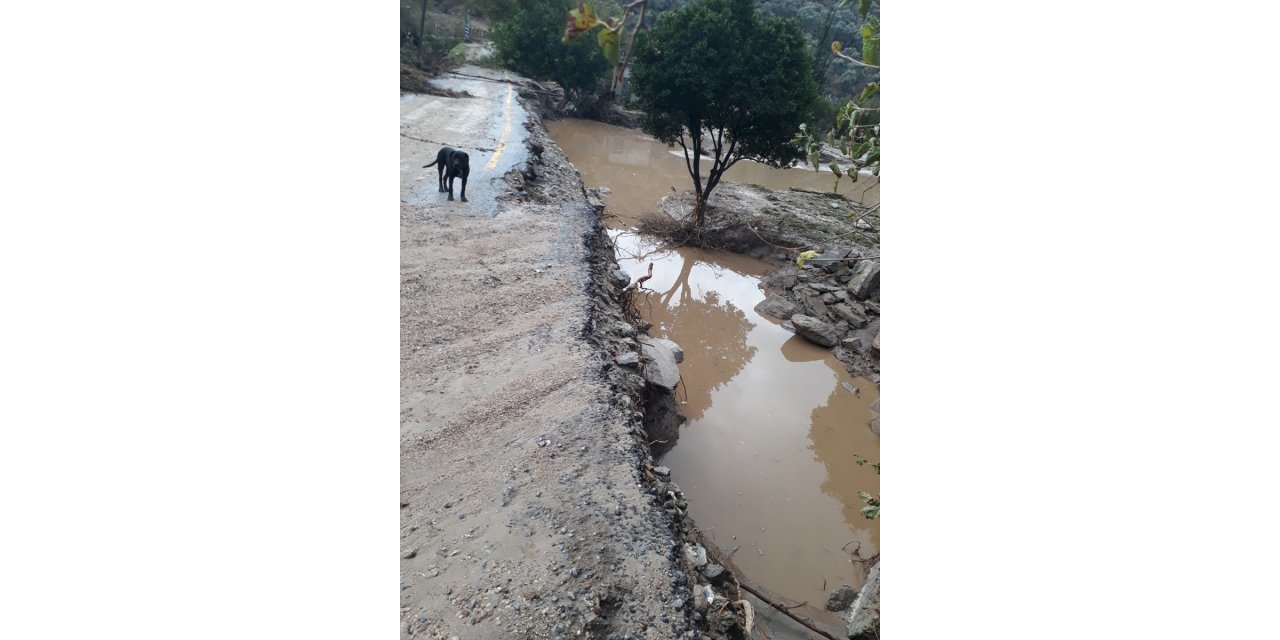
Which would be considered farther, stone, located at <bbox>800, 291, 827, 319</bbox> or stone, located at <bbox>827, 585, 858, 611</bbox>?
stone, located at <bbox>800, 291, 827, 319</bbox>

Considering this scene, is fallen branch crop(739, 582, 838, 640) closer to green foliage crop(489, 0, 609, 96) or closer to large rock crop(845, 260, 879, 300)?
large rock crop(845, 260, 879, 300)

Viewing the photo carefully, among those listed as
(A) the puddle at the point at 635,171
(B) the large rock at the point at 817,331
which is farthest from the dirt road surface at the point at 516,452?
(A) the puddle at the point at 635,171

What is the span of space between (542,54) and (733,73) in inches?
368

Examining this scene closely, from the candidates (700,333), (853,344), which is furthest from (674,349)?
(853,344)

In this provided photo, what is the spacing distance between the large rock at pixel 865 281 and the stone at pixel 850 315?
0.25m

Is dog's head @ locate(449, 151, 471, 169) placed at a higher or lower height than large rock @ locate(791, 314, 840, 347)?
higher

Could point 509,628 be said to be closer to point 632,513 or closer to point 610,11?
point 632,513

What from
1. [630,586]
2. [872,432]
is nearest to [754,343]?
[872,432]

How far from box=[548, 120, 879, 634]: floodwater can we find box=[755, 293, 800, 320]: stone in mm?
125

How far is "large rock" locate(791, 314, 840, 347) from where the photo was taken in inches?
272

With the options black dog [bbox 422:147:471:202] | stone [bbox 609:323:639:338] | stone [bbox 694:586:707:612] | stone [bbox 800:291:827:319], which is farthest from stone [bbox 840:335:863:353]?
stone [bbox 694:586:707:612]

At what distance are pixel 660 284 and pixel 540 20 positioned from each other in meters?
9.30

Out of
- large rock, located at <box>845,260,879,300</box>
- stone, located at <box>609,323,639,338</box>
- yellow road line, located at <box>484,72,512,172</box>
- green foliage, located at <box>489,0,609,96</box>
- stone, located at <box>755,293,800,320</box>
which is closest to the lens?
stone, located at <box>609,323,639,338</box>

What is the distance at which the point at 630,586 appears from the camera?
8.70 ft
